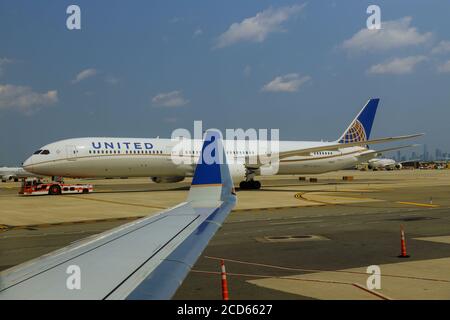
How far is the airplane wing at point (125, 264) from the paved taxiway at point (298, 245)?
261cm

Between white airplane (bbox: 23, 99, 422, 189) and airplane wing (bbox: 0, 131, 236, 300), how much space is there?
1249 inches

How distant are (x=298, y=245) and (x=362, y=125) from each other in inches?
1712

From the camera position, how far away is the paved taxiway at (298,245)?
9156 millimetres

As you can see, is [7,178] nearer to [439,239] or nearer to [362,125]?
[362,125]

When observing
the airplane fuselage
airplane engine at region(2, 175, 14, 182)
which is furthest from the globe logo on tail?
airplane engine at region(2, 175, 14, 182)

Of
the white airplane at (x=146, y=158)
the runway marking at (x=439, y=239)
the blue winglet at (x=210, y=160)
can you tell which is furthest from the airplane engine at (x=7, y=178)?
the blue winglet at (x=210, y=160)

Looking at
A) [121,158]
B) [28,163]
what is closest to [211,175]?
[121,158]

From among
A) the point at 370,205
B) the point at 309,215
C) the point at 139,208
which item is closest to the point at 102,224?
the point at 139,208

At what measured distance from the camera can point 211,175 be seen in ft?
28.0

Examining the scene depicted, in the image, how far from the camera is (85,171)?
37.9 m

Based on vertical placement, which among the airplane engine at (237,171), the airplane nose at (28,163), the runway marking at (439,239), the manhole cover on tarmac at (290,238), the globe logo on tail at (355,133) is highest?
the globe logo on tail at (355,133)

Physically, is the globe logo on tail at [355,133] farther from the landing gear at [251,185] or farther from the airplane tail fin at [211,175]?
the airplane tail fin at [211,175]

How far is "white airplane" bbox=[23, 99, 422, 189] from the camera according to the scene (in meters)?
37.2

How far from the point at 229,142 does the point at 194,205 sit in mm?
38667
